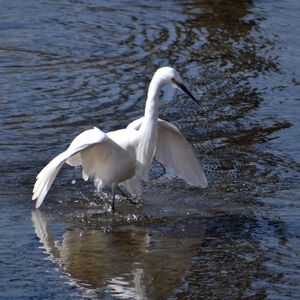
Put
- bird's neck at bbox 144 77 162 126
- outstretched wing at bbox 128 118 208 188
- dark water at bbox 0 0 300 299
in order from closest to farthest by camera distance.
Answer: dark water at bbox 0 0 300 299 → bird's neck at bbox 144 77 162 126 → outstretched wing at bbox 128 118 208 188

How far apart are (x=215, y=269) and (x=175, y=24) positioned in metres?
8.62

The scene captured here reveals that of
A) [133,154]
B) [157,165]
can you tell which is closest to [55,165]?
[133,154]

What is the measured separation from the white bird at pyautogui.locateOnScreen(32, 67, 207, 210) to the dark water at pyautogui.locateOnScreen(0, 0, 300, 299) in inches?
9.4

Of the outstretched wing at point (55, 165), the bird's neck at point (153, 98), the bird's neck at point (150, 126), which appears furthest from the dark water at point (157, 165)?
the bird's neck at point (153, 98)

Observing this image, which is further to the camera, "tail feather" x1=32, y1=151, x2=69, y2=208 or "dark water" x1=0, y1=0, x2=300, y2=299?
"tail feather" x1=32, y1=151, x2=69, y2=208

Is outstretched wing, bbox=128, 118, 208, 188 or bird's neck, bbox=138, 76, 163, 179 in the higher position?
bird's neck, bbox=138, 76, 163, 179

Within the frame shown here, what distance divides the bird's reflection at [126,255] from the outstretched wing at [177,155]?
63 cm

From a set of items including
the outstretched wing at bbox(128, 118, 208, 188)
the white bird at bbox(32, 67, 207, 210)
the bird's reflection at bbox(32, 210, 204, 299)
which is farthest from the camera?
the outstretched wing at bbox(128, 118, 208, 188)

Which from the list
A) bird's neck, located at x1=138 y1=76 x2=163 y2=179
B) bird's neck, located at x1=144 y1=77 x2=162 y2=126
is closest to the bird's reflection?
bird's neck, located at x1=138 y1=76 x2=163 y2=179

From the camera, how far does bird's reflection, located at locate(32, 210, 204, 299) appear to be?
265 inches

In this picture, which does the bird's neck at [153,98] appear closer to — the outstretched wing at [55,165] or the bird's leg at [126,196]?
the outstretched wing at [55,165]

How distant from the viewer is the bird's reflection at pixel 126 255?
6723mm

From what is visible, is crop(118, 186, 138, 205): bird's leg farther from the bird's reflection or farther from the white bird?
the bird's reflection

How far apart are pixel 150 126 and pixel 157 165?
1529 mm
